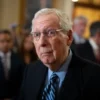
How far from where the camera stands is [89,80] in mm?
1856

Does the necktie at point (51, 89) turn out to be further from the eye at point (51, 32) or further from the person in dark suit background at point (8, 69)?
the person in dark suit background at point (8, 69)

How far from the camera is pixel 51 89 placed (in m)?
1.92

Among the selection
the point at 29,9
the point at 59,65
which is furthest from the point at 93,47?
the point at 29,9

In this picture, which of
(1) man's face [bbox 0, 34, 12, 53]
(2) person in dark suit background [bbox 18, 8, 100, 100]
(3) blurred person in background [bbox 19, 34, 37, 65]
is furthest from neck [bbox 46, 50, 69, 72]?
(3) blurred person in background [bbox 19, 34, 37, 65]

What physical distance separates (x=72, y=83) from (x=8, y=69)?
67.7 inches

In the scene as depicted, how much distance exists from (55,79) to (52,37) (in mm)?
296

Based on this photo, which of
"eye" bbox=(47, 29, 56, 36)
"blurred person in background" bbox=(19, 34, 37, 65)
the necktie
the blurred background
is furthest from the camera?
the blurred background

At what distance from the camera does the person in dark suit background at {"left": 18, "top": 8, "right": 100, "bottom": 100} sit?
1.81 metres

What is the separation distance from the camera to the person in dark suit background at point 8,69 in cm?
339

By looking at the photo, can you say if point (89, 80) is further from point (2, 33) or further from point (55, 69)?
point (2, 33)

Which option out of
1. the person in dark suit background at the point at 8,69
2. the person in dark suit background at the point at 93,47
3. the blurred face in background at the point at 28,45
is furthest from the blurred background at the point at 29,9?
the person in dark suit background at the point at 8,69

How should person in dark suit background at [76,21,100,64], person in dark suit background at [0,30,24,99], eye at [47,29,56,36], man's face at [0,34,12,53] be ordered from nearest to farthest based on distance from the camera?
1. eye at [47,29,56,36]
2. person in dark suit background at [0,30,24,99]
3. man's face at [0,34,12,53]
4. person in dark suit background at [76,21,100,64]

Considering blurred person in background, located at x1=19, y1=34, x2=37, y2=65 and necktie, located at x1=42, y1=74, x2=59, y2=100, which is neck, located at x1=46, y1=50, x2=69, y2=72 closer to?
necktie, located at x1=42, y1=74, x2=59, y2=100

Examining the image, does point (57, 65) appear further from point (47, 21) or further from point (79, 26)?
point (79, 26)
